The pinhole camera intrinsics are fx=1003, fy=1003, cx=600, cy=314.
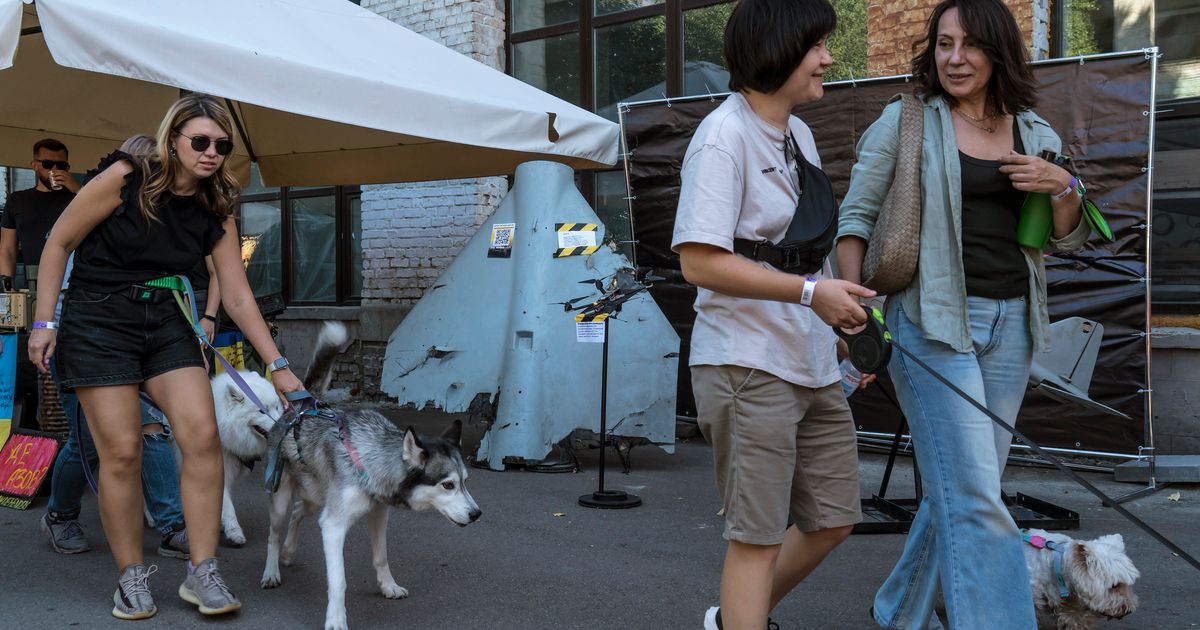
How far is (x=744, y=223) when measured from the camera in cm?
252

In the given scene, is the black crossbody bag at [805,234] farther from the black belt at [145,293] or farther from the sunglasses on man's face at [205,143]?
the black belt at [145,293]

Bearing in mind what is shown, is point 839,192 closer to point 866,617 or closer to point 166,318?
point 866,617

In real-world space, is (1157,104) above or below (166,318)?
above

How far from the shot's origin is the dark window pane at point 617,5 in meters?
8.84

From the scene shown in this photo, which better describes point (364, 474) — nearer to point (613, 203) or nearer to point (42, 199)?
point (42, 199)

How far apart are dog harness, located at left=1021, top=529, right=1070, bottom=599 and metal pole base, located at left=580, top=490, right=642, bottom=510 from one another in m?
2.46

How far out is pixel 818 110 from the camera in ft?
22.7

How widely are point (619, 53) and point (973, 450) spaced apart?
6.93 metres

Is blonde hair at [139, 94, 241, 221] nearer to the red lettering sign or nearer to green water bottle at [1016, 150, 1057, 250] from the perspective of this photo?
the red lettering sign

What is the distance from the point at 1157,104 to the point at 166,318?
619 centimetres

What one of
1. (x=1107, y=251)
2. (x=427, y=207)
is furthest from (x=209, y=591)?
(x=427, y=207)

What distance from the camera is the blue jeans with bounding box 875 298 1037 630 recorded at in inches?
106

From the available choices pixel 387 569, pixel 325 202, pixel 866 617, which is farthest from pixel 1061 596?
pixel 325 202

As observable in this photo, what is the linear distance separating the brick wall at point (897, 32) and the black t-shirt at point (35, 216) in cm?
563
